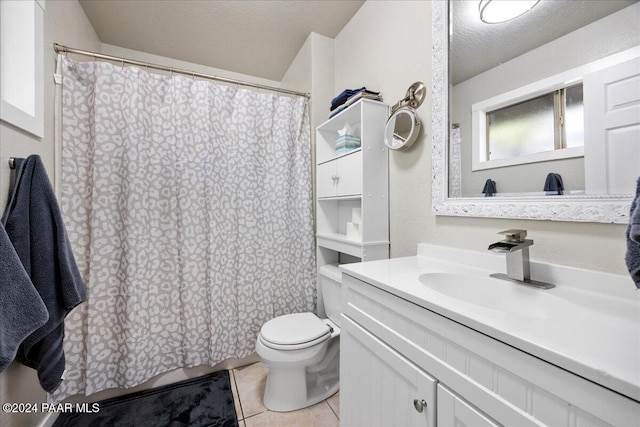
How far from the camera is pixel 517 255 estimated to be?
80 cm

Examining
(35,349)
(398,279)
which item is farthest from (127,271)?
(398,279)

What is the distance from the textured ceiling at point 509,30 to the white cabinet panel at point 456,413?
3.64 feet

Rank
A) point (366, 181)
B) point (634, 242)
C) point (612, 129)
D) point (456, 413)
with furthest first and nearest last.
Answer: point (366, 181)
point (612, 129)
point (456, 413)
point (634, 242)

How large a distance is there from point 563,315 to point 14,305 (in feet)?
5.17

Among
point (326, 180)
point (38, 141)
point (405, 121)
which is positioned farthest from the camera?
point (326, 180)

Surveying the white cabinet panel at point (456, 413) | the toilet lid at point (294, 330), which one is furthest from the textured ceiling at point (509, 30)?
the toilet lid at point (294, 330)

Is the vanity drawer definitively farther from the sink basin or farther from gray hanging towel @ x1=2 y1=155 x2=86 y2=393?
gray hanging towel @ x1=2 y1=155 x2=86 y2=393

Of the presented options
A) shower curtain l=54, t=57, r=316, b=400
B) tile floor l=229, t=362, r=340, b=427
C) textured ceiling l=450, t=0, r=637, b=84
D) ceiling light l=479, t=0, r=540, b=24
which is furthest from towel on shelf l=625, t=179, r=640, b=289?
shower curtain l=54, t=57, r=316, b=400

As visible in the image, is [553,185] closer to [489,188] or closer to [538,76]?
[489,188]

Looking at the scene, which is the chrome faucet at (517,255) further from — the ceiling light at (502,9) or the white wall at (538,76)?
the ceiling light at (502,9)

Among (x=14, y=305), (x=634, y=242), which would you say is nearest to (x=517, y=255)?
(x=634, y=242)

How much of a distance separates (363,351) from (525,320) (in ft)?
1.78

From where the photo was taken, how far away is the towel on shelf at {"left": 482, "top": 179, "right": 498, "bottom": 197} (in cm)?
95

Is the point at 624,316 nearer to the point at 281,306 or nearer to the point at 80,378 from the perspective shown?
the point at 281,306
